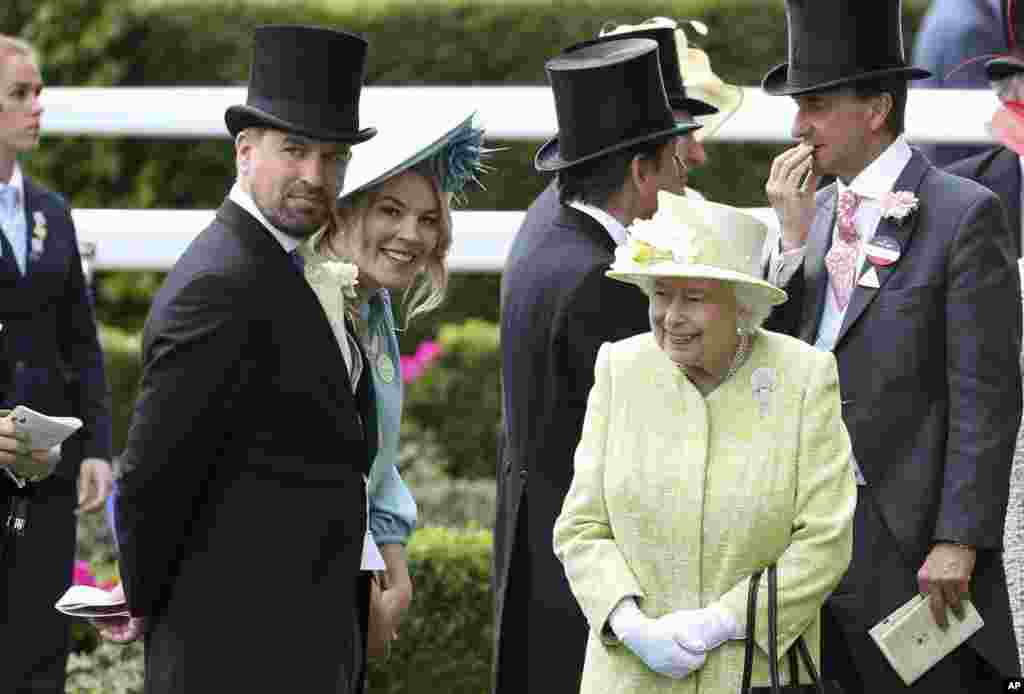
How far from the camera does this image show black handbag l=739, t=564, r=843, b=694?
440cm

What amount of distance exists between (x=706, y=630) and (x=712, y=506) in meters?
0.26

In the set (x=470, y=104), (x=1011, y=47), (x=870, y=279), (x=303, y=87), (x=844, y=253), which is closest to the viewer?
(x=303, y=87)

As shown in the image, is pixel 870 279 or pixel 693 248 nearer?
pixel 693 248

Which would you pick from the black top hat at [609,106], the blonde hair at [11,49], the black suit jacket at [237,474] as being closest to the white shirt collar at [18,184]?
the blonde hair at [11,49]

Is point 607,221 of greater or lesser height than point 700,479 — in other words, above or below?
above

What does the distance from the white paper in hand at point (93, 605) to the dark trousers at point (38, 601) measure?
161 centimetres

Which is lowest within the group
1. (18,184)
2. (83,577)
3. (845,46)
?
(83,577)

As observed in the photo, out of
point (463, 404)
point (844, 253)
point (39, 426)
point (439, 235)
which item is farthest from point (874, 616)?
point (463, 404)

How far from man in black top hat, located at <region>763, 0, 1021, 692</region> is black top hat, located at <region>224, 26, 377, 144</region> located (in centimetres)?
123

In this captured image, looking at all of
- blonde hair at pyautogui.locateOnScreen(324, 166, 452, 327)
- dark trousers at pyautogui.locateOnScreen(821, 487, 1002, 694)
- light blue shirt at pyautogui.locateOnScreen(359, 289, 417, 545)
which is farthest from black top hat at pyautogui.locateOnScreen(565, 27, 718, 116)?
dark trousers at pyautogui.locateOnScreen(821, 487, 1002, 694)

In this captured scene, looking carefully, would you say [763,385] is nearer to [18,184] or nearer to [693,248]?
[693,248]

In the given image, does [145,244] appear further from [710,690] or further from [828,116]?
[710,690]

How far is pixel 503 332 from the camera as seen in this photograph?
532 cm

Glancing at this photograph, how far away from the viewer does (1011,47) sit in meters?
5.93
